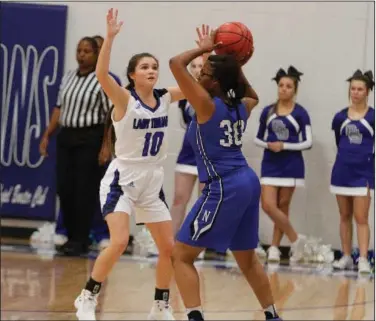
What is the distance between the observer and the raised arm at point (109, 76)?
6021mm

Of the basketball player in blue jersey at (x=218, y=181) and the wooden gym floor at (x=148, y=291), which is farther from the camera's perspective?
the wooden gym floor at (x=148, y=291)

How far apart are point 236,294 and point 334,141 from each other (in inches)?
100

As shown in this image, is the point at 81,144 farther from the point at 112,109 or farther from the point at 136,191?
the point at 136,191

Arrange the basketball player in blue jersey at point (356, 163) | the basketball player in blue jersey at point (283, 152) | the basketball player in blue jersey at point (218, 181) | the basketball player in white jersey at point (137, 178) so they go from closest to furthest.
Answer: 1. the basketball player in blue jersey at point (218, 181)
2. the basketball player in white jersey at point (137, 178)
3. the basketball player in blue jersey at point (356, 163)
4. the basketball player in blue jersey at point (283, 152)

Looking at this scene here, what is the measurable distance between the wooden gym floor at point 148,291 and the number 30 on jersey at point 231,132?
6.08ft

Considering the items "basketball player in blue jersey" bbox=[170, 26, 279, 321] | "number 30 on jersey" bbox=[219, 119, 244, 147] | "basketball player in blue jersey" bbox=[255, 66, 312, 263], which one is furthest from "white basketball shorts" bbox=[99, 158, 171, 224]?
"basketball player in blue jersey" bbox=[255, 66, 312, 263]

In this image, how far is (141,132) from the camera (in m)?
6.39

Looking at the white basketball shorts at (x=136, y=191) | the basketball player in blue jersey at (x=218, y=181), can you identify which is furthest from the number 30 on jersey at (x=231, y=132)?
the white basketball shorts at (x=136, y=191)

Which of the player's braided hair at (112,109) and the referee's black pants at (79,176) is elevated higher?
the player's braided hair at (112,109)

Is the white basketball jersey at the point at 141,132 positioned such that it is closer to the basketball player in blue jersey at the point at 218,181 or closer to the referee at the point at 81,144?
the basketball player in blue jersey at the point at 218,181

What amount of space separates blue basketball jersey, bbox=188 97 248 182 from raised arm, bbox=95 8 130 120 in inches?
30.3

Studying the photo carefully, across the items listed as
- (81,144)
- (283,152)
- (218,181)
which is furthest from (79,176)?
(218,181)

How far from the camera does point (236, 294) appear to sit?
26.2 feet

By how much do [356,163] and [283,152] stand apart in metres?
0.72
